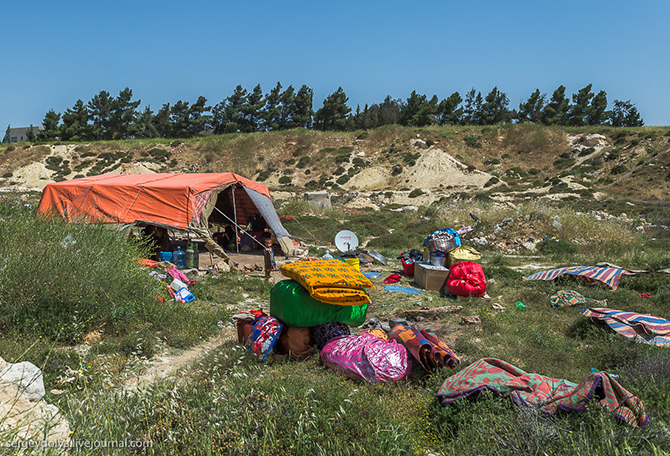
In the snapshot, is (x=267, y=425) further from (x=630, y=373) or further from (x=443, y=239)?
(x=443, y=239)

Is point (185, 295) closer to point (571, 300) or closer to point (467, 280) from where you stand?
point (467, 280)

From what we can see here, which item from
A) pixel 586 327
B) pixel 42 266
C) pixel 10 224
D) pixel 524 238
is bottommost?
pixel 524 238

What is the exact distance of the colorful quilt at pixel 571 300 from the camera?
19.4 feet

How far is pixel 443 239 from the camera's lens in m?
8.05

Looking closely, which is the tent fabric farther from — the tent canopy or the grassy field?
the grassy field

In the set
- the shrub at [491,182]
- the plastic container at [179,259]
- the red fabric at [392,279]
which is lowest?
the shrub at [491,182]

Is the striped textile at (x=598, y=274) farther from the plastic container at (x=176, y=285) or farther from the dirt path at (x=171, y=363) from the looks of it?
the plastic container at (x=176, y=285)

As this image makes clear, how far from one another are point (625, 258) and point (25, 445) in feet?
37.1

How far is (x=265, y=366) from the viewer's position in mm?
3641

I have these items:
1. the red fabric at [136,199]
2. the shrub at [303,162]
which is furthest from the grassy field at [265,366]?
the shrub at [303,162]

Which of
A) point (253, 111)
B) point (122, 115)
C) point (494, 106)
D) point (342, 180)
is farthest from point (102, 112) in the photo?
point (494, 106)

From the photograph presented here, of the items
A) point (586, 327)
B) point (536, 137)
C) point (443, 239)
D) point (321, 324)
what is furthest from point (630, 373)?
point (536, 137)

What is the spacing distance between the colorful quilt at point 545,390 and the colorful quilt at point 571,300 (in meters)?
3.53

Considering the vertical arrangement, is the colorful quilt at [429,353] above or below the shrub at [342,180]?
above
